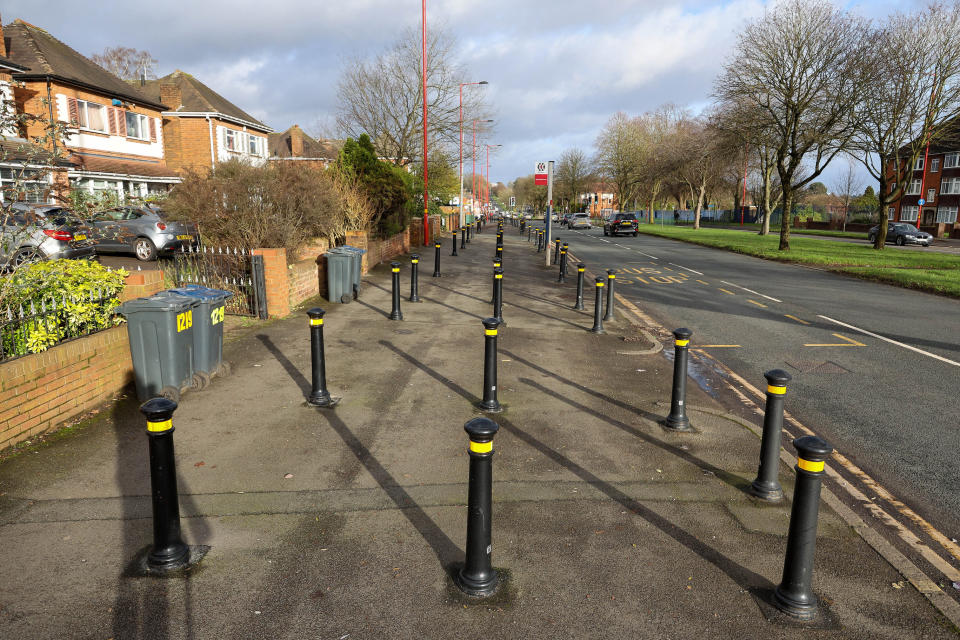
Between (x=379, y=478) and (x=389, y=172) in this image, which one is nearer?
(x=379, y=478)

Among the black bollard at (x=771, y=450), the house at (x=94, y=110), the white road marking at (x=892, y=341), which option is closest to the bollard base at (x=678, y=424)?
the black bollard at (x=771, y=450)

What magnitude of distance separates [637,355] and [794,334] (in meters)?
3.42

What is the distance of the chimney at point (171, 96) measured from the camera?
123 feet

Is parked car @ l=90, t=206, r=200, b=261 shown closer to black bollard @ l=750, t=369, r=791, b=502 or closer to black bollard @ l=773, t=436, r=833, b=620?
black bollard @ l=750, t=369, r=791, b=502

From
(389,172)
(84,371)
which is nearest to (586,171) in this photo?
(389,172)

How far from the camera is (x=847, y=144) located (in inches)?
1103

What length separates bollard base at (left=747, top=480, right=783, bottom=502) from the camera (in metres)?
4.39

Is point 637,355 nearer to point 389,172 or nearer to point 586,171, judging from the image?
point 389,172

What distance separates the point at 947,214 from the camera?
56.9m

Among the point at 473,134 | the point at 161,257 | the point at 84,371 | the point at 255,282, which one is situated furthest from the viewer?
the point at 473,134

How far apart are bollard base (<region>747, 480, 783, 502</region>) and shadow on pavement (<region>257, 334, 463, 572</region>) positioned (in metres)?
2.26

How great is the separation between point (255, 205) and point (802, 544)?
36.3 ft

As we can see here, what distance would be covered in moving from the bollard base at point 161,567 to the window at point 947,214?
6975cm

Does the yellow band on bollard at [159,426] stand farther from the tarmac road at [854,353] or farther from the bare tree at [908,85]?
the bare tree at [908,85]
